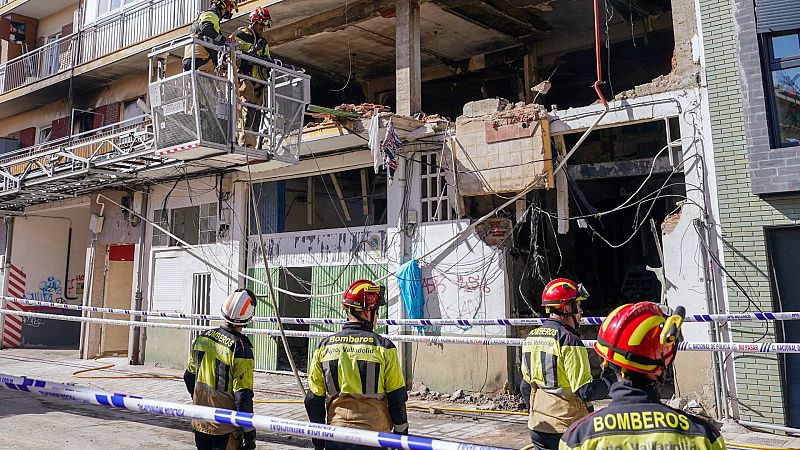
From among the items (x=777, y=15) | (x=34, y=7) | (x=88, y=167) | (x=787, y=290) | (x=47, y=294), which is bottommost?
(x=787, y=290)

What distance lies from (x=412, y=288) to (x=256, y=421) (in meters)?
7.25

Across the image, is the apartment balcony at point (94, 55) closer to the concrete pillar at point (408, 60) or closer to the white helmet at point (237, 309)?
the concrete pillar at point (408, 60)

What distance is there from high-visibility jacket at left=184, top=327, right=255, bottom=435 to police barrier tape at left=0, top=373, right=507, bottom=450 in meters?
0.76

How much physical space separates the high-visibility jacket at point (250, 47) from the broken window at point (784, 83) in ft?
24.5

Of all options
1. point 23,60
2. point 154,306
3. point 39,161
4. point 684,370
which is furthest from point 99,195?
point 684,370

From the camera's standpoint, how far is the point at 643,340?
2148mm

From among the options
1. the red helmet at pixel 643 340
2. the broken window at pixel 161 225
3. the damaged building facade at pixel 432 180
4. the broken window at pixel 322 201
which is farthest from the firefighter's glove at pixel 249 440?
the broken window at pixel 161 225

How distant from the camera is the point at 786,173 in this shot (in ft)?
25.0

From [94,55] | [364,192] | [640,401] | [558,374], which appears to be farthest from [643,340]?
[94,55]

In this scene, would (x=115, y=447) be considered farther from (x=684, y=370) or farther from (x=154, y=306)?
(x=154, y=306)

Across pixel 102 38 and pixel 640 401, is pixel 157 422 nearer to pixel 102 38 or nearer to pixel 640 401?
pixel 640 401

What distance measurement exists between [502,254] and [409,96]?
11.4 ft

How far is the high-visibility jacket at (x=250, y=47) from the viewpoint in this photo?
9.89 m

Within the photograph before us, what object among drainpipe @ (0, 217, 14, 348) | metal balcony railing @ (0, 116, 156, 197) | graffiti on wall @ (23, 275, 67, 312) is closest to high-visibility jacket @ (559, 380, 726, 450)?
metal balcony railing @ (0, 116, 156, 197)
